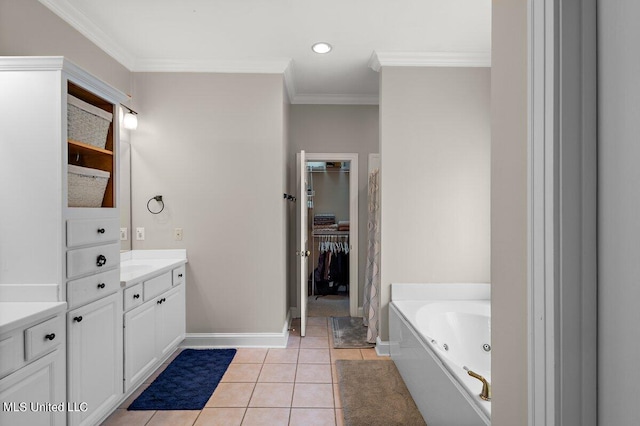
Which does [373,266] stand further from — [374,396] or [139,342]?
[139,342]

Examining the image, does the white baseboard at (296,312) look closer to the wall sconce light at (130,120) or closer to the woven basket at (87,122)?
the wall sconce light at (130,120)

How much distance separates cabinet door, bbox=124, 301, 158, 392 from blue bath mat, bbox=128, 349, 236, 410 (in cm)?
16

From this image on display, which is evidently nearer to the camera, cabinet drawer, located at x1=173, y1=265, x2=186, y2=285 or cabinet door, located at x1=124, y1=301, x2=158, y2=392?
cabinet door, located at x1=124, y1=301, x2=158, y2=392

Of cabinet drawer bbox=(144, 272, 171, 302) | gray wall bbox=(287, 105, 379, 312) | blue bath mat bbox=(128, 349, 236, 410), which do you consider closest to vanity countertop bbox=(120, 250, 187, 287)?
cabinet drawer bbox=(144, 272, 171, 302)

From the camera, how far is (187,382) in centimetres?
257

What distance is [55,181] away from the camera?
1686 mm

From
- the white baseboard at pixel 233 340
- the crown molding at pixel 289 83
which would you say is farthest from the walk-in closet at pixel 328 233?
the white baseboard at pixel 233 340

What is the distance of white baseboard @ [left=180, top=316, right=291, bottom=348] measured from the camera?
10.6ft

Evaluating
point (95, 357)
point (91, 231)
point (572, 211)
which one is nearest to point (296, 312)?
point (95, 357)

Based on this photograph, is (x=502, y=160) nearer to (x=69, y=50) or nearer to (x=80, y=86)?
(x=80, y=86)

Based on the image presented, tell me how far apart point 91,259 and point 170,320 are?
118 centimetres

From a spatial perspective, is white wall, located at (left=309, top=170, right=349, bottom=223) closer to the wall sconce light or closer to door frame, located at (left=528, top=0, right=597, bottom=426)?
the wall sconce light

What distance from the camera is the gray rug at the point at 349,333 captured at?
3316 mm

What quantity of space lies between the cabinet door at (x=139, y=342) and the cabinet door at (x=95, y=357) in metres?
0.09
